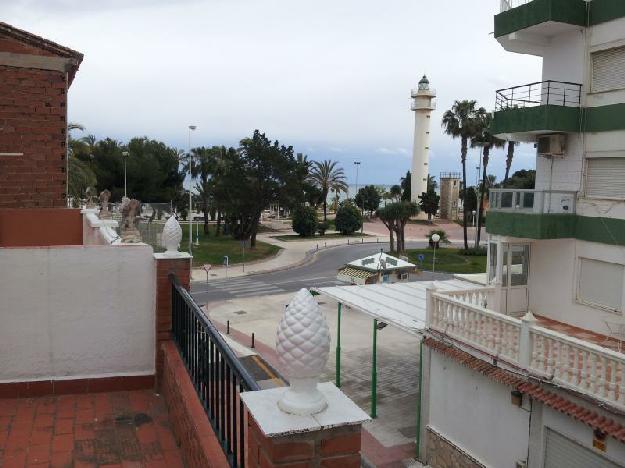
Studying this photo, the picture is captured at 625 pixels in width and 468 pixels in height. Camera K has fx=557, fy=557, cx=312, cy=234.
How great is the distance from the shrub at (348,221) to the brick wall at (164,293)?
6118 cm

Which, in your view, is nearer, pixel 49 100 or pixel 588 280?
pixel 49 100

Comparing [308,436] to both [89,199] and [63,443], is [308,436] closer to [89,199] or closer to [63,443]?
[63,443]

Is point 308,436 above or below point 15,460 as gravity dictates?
above

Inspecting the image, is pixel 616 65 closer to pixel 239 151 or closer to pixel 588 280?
pixel 588 280

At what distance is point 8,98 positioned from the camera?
36.2 feet

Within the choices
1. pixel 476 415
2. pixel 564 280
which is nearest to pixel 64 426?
pixel 476 415

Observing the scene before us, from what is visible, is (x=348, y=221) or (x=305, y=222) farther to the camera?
(x=348, y=221)

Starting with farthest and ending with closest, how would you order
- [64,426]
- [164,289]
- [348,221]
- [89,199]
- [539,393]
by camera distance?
[348,221] < [89,199] < [539,393] < [164,289] < [64,426]

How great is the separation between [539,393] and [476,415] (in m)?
2.47

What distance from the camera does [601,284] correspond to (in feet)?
43.0

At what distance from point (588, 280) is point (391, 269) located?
51.3 ft

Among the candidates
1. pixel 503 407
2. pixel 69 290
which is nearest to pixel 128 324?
pixel 69 290

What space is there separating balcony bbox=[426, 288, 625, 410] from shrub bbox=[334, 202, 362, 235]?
53.9 m

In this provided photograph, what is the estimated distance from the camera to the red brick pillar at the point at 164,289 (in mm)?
6355
